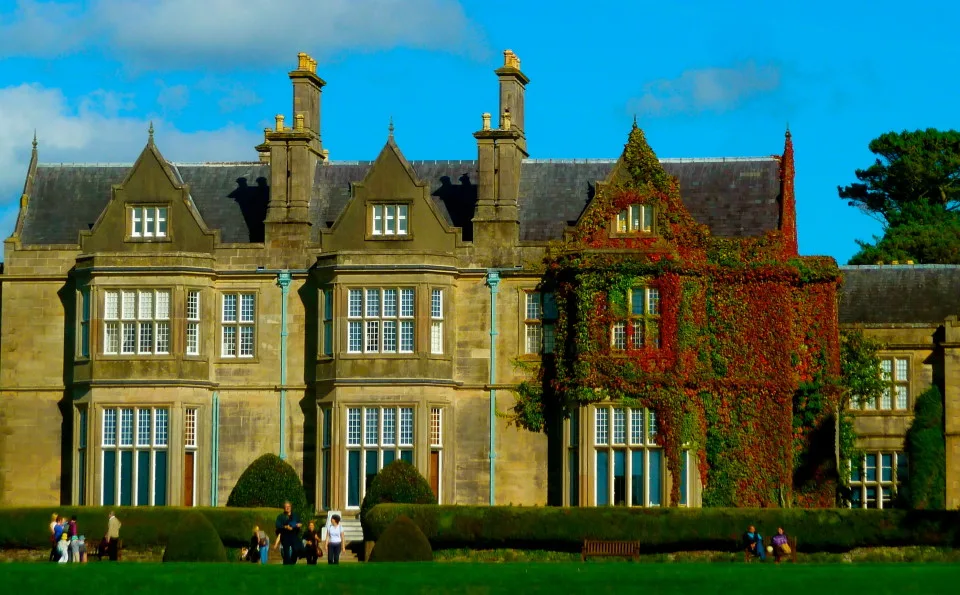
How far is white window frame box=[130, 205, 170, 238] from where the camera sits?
2172 inches

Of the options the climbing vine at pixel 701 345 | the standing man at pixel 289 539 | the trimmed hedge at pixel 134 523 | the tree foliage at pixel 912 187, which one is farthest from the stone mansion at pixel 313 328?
the tree foliage at pixel 912 187

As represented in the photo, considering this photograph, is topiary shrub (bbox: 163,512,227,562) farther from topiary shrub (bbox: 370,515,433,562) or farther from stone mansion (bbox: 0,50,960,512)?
stone mansion (bbox: 0,50,960,512)

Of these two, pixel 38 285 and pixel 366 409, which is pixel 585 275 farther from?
pixel 38 285

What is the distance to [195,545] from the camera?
46344 mm

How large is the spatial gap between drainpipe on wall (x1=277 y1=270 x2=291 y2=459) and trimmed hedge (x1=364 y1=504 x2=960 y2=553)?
5947mm

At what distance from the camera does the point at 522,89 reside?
57.2 metres

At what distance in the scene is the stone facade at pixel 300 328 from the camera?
5350 centimetres

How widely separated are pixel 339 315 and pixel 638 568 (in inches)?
558

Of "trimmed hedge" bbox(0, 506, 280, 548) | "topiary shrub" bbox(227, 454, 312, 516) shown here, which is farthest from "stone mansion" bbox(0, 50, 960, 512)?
"trimmed hedge" bbox(0, 506, 280, 548)

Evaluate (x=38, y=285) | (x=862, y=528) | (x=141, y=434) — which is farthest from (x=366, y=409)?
(x=862, y=528)

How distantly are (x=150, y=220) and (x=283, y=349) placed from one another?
4797 millimetres

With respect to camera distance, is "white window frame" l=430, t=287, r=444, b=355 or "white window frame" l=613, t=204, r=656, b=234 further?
"white window frame" l=430, t=287, r=444, b=355

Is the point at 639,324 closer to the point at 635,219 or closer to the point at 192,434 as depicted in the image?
the point at 635,219

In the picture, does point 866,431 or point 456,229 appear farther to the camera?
point 866,431
